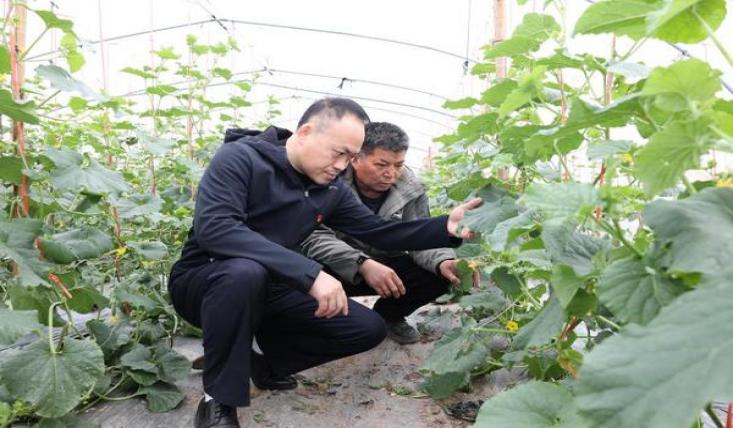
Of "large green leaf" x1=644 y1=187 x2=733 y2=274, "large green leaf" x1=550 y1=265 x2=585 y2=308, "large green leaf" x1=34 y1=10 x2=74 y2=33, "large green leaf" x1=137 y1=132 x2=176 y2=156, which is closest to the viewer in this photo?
"large green leaf" x1=644 y1=187 x2=733 y2=274

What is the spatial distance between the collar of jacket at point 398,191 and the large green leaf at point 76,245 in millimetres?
1190

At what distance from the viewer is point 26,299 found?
5.68 ft

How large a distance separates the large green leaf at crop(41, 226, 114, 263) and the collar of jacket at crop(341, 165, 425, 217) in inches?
46.8

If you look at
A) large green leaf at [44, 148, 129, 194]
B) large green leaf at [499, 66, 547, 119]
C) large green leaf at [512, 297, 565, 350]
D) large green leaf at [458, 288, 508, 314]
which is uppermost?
large green leaf at [499, 66, 547, 119]

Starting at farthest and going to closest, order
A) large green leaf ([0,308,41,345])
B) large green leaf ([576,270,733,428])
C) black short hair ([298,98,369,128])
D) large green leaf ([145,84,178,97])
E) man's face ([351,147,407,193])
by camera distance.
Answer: large green leaf ([145,84,178,97]), man's face ([351,147,407,193]), black short hair ([298,98,369,128]), large green leaf ([0,308,41,345]), large green leaf ([576,270,733,428])

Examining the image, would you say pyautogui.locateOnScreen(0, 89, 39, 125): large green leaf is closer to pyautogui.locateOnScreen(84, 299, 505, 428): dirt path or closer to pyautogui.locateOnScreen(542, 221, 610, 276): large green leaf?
pyautogui.locateOnScreen(84, 299, 505, 428): dirt path

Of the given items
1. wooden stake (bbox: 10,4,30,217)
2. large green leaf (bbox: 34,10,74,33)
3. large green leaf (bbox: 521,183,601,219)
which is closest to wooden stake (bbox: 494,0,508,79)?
large green leaf (bbox: 34,10,74,33)

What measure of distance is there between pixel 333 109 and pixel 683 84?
1.40 metres

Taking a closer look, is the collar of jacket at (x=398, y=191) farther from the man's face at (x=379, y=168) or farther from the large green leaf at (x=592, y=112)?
the large green leaf at (x=592, y=112)

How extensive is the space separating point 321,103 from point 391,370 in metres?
1.18

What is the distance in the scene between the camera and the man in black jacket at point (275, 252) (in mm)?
1844

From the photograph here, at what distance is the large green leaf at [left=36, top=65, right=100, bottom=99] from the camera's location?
1.78 metres

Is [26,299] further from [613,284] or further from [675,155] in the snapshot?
[675,155]

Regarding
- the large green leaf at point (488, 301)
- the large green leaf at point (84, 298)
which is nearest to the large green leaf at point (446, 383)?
the large green leaf at point (488, 301)
